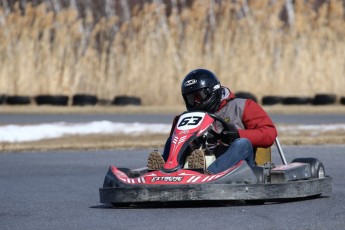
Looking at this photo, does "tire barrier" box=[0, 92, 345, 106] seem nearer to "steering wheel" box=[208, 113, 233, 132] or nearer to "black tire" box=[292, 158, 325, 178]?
"black tire" box=[292, 158, 325, 178]

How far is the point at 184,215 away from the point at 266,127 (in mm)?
1445

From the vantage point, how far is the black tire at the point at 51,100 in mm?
22203

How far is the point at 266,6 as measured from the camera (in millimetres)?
23703

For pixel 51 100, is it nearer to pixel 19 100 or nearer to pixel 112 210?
pixel 19 100

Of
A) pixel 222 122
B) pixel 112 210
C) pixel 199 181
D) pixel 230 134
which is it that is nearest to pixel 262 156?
pixel 230 134

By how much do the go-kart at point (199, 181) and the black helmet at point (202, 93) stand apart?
0.18 meters

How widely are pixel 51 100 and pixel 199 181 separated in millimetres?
14096

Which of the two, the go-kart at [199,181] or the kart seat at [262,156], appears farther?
the kart seat at [262,156]

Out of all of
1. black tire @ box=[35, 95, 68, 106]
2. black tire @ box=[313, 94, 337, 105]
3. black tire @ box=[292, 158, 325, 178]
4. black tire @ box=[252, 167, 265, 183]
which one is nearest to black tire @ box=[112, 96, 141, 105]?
black tire @ box=[35, 95, 68, 106]

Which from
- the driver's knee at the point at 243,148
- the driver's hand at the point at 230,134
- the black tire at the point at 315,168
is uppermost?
the driver's hand at the point at 230,134

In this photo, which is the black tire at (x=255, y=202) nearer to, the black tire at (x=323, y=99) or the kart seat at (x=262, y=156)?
the kart seat at (x=262, y=156)

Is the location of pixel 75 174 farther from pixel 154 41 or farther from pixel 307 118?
pixel 154 41

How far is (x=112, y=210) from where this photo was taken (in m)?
8.65

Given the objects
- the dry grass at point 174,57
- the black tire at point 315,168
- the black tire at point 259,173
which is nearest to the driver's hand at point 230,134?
the black tire at point 259,173
